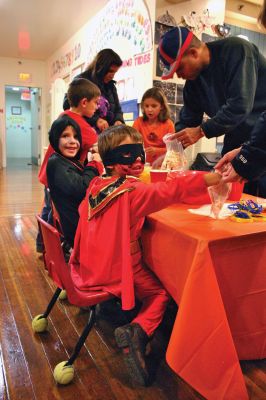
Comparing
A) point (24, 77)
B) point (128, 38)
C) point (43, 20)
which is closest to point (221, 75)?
point (128, 38)

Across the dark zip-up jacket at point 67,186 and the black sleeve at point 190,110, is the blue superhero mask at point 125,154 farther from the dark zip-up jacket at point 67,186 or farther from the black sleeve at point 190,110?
the black sleeve at point 190,110

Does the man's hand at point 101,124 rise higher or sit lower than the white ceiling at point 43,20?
lower

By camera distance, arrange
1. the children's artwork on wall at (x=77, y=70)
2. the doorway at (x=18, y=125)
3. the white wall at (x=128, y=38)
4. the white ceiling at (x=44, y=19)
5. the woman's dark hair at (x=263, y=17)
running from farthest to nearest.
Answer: the doorway at (x=18, y=125), the children's artwork on wall at (x=77, y=70), the white ceiling at (x=44, y=19), the white wall at (x=128, y=38), the woman's dark hair at (x=263, y=17)

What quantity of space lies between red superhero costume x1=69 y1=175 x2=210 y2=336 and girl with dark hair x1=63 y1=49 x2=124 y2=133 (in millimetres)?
1321

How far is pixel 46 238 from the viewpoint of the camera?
1.33 metres

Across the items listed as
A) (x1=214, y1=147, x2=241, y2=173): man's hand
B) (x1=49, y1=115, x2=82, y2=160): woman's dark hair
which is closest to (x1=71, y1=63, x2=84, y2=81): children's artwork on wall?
(x1=49, y1=115, x2=82, y2=160): woman's dark hair

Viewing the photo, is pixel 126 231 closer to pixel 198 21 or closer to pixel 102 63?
pixel 102 63

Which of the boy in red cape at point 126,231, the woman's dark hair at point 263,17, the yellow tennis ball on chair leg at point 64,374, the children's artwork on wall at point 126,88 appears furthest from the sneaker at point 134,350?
the children's artwork on wall at point 126,88

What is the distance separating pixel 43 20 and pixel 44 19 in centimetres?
6

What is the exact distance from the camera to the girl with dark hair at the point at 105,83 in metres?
2.57

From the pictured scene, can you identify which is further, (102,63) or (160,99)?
(160,99)

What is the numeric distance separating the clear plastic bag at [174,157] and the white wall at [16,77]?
27.7 feet

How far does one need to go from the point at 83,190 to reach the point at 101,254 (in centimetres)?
42

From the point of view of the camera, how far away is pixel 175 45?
5.23 feet
